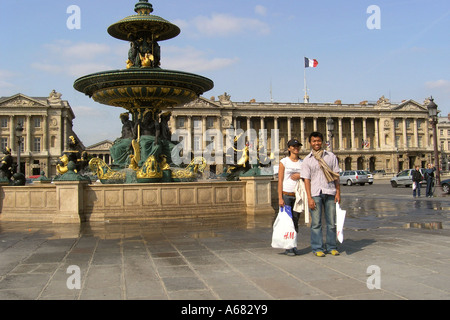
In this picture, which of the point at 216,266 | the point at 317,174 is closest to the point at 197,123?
the point at 317,174

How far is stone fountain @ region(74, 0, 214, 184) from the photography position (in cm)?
1362

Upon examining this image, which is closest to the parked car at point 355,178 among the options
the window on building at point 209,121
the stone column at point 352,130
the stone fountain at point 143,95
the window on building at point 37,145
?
the stone fountain at point 143,95

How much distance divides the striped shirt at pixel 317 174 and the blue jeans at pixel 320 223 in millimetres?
97

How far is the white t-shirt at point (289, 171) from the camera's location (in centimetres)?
655

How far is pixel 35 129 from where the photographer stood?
9231cm

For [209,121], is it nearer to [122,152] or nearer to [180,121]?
[180,121]

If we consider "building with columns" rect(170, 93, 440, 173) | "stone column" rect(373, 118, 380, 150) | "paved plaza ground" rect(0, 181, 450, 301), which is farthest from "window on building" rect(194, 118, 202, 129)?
A: "paved plaza ground" rect(0, 181, 450, 301)

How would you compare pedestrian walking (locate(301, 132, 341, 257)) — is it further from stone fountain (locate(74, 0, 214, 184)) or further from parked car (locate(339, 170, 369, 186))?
parked car (locate(339, 170, 369, 186))

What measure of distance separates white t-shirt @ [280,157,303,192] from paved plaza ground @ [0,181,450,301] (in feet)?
3.18

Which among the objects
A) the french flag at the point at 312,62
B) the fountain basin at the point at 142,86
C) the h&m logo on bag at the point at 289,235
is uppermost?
the french flag at the point at 312,62

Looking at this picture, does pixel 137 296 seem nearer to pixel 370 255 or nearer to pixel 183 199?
pixel 370 255

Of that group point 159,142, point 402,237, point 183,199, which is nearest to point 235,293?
point 402,237

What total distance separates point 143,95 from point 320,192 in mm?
9868

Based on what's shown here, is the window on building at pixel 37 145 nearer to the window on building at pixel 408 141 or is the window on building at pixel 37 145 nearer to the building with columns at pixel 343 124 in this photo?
the building with columns at pixel 343 124
